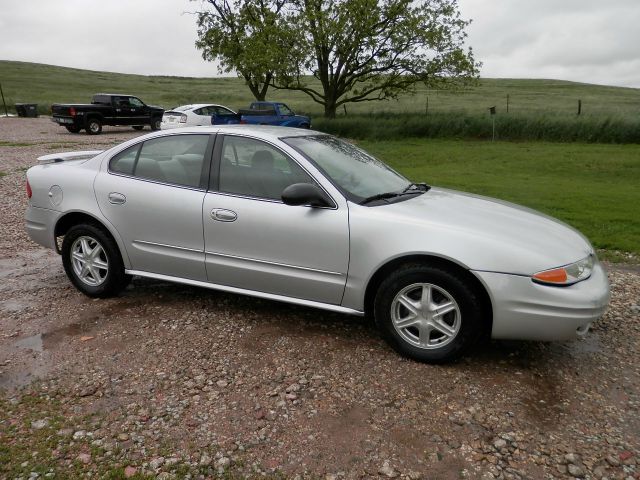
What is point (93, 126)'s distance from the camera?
2450cm

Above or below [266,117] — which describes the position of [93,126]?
below

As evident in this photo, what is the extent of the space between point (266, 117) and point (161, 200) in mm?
19319

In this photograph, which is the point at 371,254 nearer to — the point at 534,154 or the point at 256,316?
the point at 256,316

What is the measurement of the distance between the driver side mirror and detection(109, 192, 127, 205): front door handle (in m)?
1.55

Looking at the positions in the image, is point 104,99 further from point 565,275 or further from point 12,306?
point 565,275

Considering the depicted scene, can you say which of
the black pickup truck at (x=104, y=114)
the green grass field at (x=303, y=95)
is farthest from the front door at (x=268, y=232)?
the green grass field at (x=303, y=95)

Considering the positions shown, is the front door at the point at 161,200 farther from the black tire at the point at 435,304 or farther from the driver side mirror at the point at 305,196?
the black tire at the point at 435,304

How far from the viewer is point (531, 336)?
10.8 feet

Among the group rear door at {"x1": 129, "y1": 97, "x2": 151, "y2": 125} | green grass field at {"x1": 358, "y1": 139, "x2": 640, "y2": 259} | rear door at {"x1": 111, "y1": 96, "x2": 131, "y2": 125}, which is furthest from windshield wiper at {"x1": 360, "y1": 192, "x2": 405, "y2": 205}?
rear door at {"x1": 129, "y1": 97, "x2": 151, "y2": 125}

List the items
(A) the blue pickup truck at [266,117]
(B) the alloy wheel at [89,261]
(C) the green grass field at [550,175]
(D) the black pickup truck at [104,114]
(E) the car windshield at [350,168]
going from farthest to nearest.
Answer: (D) the black pickup truck at [104,114] < (A) the blue pickup truck at [266,117] < (C) the green grass field at [550,175] < (B) the alloy wheel at [89,261] < (E) the car windshield at [350,168]

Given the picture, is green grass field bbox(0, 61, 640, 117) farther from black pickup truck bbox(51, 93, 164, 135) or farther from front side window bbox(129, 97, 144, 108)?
front side window bbox(129, 97, 144, 108)

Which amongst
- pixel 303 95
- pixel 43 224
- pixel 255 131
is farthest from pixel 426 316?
pixel 303 95

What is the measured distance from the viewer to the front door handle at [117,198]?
4.36 meters

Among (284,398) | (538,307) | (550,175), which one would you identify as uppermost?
(538,307)
